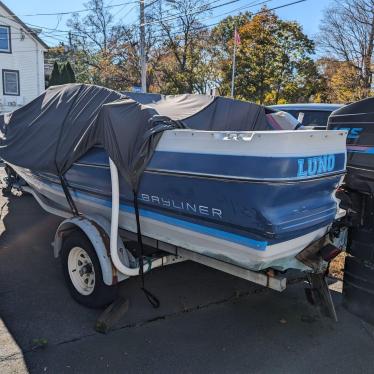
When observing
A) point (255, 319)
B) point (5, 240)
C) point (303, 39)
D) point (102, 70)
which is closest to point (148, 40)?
point (102, 70)

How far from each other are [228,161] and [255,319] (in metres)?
1.81

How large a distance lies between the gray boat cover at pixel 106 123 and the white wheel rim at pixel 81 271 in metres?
0.89

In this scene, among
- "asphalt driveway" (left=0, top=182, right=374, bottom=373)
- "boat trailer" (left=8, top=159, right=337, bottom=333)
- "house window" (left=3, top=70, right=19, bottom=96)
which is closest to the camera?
"asphalt driveway" (left=0, top=182, right=374, bottom=373)

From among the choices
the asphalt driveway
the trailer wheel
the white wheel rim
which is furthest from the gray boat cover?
the asphalt driveway

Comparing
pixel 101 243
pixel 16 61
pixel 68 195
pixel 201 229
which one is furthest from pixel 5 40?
pixel 201 229

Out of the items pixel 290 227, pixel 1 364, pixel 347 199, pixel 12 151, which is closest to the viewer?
pixel 290 227

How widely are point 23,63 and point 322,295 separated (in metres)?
29.5

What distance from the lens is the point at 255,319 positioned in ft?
13.3

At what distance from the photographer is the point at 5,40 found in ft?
93.0

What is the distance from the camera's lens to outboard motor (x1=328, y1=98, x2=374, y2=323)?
3301 mm

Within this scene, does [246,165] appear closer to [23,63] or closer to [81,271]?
[81,271]

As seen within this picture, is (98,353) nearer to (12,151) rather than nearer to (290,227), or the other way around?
(290,227)

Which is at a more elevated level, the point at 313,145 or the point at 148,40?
the point at 148,40

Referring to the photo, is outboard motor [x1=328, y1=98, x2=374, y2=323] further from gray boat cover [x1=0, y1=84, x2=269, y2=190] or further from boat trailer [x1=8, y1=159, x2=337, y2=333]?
gray boat cover [x1=0, y1=84, x2=269, y2=190]
